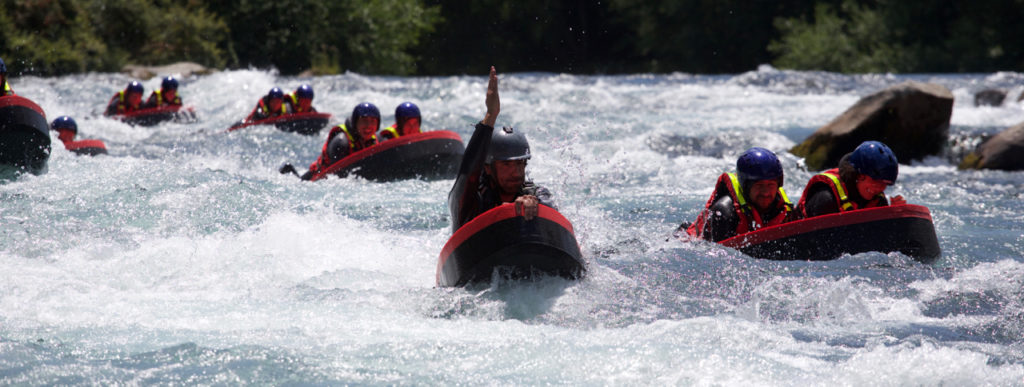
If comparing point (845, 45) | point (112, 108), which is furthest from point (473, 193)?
point (845, 45)

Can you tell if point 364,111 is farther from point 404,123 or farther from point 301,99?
point 301,99

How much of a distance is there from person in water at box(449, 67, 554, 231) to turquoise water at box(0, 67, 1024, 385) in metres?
0.47

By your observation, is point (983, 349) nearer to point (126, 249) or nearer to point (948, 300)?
point (948, 300)

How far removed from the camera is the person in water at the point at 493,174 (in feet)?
16.7

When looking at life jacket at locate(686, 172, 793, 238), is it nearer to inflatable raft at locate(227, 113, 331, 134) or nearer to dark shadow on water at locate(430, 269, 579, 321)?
dark shadow on water at locate(430, 269, 579, 321)

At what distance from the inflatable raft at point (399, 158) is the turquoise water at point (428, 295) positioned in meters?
0.15

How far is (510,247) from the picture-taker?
5.03 metres

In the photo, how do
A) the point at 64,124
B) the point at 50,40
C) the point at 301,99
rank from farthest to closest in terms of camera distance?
the point at 50,40
the point at 301,99
the point at 64,124

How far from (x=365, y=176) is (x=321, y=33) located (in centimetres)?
2473

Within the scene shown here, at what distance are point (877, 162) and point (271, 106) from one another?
Result: 978 centimetres

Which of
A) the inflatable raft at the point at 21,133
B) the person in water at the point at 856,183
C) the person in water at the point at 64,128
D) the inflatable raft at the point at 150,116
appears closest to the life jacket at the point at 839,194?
the person in water at the point at 856,183

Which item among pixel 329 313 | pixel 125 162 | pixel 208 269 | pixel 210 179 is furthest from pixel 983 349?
pixel 125 162

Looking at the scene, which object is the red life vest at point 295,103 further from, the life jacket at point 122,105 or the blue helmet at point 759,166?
the blue helmet at point 759,166

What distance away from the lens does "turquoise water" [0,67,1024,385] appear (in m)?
4.33
